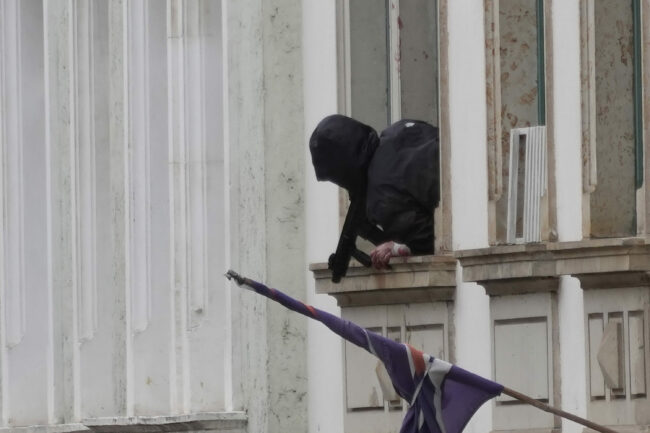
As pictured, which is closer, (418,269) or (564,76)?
(564,76)

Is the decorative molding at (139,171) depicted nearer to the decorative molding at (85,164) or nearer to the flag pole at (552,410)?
the decorative molding at (85,164)

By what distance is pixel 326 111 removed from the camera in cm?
2606

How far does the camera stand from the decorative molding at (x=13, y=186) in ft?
102

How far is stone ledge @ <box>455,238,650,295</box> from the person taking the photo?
71.2 feet

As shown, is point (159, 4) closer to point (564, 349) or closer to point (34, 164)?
point (34, 164)

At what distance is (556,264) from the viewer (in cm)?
2231

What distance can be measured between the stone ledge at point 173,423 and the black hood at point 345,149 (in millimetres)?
3224

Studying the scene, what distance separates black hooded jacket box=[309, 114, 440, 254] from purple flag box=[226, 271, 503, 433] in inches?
146

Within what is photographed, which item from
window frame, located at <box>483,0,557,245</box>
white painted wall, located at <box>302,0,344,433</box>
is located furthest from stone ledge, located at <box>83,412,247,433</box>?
window frame, located at <box>483,0,557,245</box>

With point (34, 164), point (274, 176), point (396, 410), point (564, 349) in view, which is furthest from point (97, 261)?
point (564, 349)

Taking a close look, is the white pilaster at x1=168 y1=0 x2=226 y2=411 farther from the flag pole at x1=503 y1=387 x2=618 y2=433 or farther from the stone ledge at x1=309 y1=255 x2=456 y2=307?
the flag pole at x1=503 y1=387 x2=618 y2=433

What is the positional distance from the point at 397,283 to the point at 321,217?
2066 millimetres

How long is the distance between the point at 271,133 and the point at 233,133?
0.90 metres

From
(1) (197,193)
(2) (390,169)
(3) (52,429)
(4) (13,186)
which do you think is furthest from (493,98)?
(4) (13,186)
